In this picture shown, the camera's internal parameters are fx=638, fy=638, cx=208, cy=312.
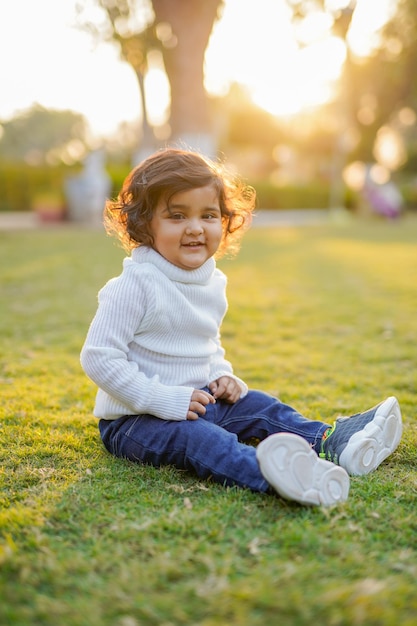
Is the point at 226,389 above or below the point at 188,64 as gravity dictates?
below

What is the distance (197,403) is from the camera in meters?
2.04

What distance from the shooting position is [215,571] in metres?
1.39

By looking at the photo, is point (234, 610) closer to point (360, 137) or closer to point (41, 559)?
point (41, 559)

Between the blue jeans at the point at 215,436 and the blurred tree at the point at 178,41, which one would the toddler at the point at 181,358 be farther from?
the blurred tree at the point at 178,41

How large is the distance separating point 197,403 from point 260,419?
0.34 metres

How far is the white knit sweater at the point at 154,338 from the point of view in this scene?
2.01 m

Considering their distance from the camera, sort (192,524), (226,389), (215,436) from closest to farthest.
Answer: (192,524)
(215,436)
(226,389)

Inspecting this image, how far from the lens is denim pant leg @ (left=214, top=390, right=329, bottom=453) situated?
224cm

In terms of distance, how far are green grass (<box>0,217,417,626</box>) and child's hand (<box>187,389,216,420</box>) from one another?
0.19m

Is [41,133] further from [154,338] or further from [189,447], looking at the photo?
[189,447]

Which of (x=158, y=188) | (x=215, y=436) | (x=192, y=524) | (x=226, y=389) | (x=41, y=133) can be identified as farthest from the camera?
(x=41, y=133)

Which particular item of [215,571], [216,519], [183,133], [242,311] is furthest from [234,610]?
[183,133]

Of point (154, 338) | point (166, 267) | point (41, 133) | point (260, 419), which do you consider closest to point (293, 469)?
point (260, 419)

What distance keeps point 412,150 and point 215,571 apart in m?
36.1
